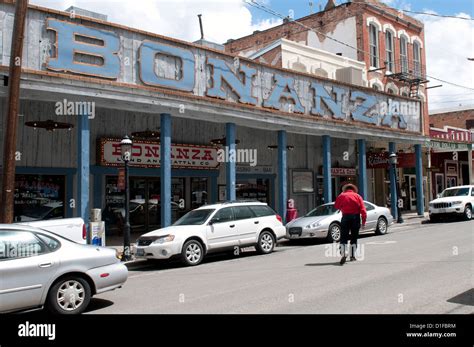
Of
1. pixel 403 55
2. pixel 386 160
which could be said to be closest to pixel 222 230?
pixel 386 160

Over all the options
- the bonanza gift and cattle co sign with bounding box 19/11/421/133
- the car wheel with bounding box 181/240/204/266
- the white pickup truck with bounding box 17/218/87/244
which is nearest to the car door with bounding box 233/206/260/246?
the car wheel with bounding box 181/240/204/266

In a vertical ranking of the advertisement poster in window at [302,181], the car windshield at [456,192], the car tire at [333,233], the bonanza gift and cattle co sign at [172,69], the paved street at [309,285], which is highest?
the bonanza gift and cattle co sign at [172,69]

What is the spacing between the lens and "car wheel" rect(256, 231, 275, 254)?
13.1 m

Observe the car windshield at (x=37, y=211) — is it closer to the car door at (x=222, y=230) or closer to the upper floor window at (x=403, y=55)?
the car door at (x=222, y=230)

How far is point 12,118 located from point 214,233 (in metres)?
5.60

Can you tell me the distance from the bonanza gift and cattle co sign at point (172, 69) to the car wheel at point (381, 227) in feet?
18.0

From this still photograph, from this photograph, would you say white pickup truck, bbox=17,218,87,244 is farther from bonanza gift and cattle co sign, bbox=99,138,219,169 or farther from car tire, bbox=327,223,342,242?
car tire, bbox=327,223,342,242

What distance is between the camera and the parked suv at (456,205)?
69.0 feet

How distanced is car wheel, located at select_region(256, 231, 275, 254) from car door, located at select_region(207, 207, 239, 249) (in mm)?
881

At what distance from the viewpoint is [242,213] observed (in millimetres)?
13016

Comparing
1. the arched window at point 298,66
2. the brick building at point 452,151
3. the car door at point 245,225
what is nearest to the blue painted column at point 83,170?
the car door at point 245,225

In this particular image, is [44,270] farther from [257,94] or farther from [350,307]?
[257,94]

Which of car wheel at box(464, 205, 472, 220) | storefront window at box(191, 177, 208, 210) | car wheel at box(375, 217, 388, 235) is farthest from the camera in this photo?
car wheel at box(464, 205, 472, 220)
